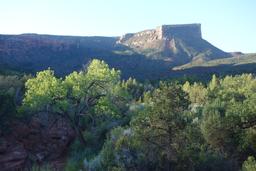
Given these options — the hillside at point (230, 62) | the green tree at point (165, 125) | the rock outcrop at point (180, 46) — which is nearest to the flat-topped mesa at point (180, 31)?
the rock outcrop at point (180, 46)

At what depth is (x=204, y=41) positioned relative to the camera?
627ft

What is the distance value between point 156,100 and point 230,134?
8754mm

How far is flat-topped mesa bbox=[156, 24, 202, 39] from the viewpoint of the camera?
191250mm

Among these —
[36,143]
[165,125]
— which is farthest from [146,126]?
[36,143]

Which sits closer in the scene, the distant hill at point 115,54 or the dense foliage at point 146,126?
the dense foliage at point 146,126

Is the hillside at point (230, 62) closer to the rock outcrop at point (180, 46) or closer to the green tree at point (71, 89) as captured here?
the rock outcrop at point (180, 46)

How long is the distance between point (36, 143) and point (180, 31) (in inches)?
6456

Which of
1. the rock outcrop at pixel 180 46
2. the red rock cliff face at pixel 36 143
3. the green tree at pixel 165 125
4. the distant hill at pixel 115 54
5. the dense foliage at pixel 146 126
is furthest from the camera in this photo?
the rock outcrop at pixel 180 46

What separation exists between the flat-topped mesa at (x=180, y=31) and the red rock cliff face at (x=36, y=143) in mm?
152039

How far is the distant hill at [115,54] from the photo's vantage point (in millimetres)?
128750

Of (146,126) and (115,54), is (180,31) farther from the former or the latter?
(146,126)

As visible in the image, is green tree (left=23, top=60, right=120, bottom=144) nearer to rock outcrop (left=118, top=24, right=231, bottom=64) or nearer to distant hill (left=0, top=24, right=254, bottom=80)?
distant hill (left=0, top=24, right=254, bottom=80)

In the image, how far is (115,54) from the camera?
502ft

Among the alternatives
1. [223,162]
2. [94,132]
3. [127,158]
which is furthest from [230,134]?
[94,132]
